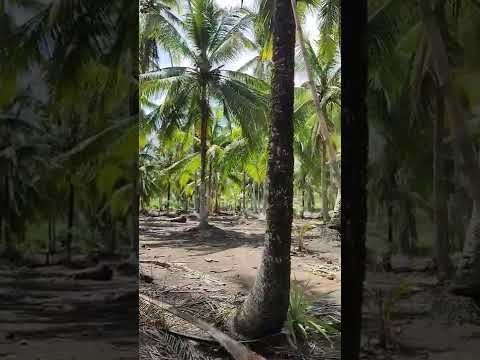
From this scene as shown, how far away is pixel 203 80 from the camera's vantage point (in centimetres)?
530

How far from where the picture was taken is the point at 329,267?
3.77m

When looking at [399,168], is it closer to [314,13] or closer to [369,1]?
[369,1]

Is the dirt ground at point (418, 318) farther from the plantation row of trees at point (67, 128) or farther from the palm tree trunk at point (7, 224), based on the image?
the palm tree trunk at point (7, 224)

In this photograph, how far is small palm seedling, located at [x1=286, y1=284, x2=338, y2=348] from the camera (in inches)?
122

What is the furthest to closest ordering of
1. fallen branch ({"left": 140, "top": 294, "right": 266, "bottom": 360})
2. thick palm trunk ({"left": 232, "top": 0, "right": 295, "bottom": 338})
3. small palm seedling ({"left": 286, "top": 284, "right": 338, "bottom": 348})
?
small palm seedling ({"left": 286, "top": 284, "right": 338, "bottom": 348})
fallen branch ({"left": 140, "top": 294, "right": 266, "bottom": 360})
thick palm trunk ({"left": 232, "top": 0, "right": 295, "bottom": 338})

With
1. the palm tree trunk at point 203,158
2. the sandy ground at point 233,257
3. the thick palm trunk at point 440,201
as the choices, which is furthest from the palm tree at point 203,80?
the thick palm trunk at point 440,201

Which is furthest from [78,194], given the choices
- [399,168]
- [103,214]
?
[399,168]

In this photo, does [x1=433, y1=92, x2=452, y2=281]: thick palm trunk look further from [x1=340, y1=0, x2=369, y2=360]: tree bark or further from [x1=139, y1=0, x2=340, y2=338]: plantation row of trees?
[x1=139, y1=0, x2=340, y2=338]: plantation row of trees

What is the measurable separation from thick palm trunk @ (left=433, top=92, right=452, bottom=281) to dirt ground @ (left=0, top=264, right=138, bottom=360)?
1.02 m

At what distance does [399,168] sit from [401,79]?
0.30m

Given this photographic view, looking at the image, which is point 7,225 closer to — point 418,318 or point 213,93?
point 418,318

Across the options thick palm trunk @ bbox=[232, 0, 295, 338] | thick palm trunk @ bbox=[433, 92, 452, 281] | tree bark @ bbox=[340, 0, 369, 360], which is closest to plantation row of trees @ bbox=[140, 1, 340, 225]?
thick palm trunk @ bbox=[232, 0, 295, 338]

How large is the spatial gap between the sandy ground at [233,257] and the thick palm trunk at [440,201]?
2123mm

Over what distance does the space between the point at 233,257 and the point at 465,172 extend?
9.67 ft
